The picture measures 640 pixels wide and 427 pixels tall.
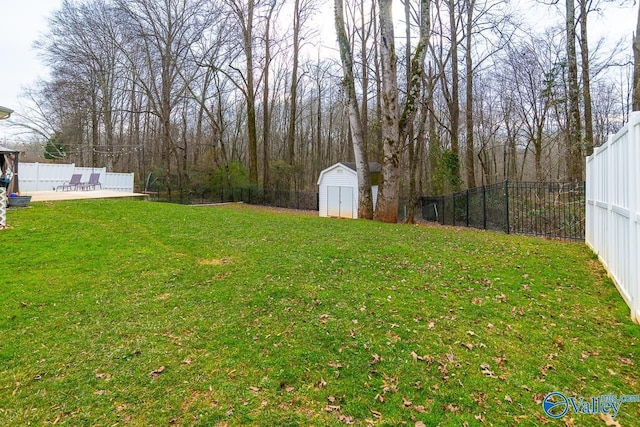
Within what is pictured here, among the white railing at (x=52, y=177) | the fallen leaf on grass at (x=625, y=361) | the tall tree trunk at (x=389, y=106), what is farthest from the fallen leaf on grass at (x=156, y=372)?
the white railing at (x=52, y=177)

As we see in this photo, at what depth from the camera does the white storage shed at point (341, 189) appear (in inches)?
628

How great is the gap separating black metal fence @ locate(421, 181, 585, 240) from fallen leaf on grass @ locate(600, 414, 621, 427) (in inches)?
279

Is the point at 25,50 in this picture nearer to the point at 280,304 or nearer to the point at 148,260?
the point at 148,260

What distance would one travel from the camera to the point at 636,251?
9.60ft

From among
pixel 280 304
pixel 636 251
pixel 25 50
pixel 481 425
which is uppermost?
pixel 25 50

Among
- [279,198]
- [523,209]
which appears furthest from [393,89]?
[279,198]

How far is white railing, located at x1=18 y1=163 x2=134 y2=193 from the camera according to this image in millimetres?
13453

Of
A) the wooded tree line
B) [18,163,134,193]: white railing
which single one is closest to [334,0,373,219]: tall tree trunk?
the wooded tree line

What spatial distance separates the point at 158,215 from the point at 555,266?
7979 millimetres

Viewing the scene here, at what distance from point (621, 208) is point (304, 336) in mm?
3378

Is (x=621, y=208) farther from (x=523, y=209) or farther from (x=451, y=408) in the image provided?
(x=523, y=209)

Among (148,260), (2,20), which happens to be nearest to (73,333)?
(148,260)

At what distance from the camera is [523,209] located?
10320 mm

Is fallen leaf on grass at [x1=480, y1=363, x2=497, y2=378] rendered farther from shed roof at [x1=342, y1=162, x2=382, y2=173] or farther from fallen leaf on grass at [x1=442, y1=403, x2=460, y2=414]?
shed roof at [x1=342, y1=162, x2=382, y2=173]
